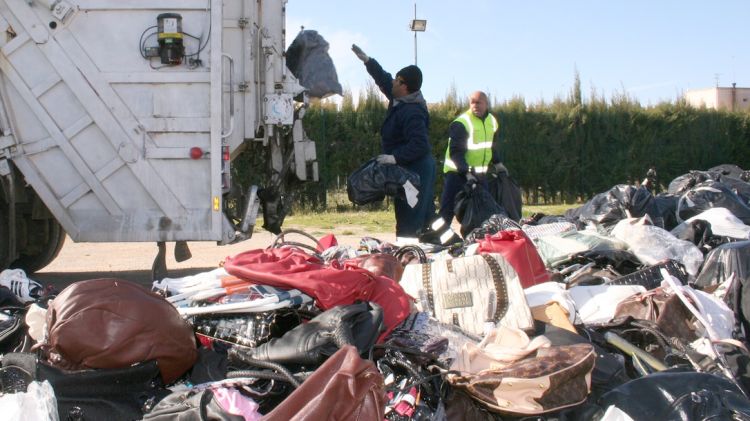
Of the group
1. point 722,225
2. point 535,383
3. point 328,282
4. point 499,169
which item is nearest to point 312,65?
point 499,169

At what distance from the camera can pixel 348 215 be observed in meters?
13.6

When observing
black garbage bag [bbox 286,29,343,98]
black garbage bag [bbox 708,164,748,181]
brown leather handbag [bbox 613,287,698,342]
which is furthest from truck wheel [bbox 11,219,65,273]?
black garbage bag [bbox 708,164,748,181]

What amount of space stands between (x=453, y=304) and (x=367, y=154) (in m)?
11.7

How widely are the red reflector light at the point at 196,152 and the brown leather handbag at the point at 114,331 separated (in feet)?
8.36

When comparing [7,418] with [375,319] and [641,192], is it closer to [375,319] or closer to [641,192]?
[375,319]

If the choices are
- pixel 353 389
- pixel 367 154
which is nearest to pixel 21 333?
pixel 353 389

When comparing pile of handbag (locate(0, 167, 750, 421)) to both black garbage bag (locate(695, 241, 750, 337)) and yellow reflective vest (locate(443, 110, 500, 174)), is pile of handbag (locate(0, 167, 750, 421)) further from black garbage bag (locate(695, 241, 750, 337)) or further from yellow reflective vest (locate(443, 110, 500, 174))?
yellow reflective vest (locate(443, 110, 500, 174))

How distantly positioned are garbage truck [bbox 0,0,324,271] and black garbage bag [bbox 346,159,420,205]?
1.34 meters

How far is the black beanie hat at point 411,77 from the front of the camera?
702cm

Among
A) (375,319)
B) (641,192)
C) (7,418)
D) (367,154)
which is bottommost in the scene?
(7,418)

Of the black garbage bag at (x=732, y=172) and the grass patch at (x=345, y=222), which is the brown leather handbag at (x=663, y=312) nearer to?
the black garbage bag at (x=732, y=172)

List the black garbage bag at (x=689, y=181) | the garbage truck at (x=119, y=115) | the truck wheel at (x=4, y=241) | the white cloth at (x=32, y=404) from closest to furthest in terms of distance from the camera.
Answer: the white cloth at (x=32, y=404), the garbage truck at (x=119, y=115), the truck wheel at (x=4, y=241), the black garbage bag at (x=689, y=181)

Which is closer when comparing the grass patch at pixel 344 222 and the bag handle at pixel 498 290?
the bag handle at pixel 498 290

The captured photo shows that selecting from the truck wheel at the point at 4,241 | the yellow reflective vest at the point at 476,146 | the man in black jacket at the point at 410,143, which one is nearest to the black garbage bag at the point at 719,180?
the yellow reflective vest at the point at 476,146
